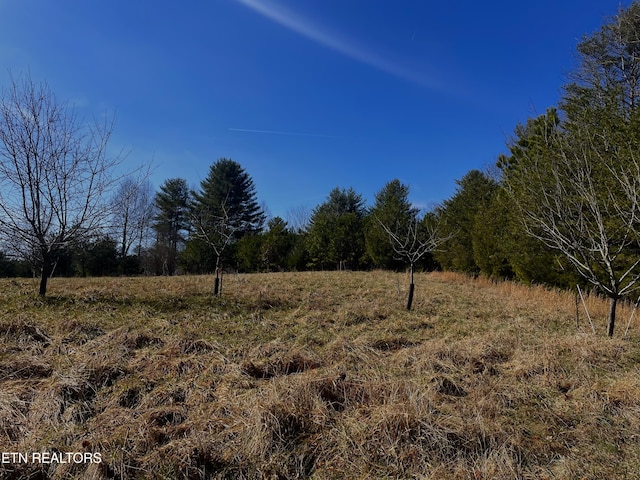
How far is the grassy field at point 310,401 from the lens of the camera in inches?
86.4

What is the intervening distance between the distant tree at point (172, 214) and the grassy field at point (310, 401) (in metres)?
22.6

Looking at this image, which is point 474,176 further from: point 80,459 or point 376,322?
point 80,459

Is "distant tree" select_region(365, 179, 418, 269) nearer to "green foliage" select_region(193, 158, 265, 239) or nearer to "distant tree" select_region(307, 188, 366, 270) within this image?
"distant tree" select_region(307, 188, 366, 270)

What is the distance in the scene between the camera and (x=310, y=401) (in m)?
2.88

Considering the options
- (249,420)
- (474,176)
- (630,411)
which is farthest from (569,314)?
(474,176)

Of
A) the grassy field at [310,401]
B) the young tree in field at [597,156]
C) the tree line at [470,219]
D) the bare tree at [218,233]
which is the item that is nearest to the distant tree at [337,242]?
the tree line at [470,219]

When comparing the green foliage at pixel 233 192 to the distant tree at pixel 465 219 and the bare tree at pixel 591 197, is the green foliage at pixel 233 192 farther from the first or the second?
the bare tree at pixel 591 197

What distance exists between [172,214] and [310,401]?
28714 millimetres

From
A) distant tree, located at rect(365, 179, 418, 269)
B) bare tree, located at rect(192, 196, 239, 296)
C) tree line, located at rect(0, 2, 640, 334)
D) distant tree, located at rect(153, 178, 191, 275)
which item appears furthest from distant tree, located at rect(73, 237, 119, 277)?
distant tree, located at rect(365, 179, 418, 269)

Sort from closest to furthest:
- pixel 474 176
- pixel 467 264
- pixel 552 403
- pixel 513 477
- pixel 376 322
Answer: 1. pixel 513 477
2. pixel 552 403
3. pixel 376 322
4. pixel 467 264
5. pixel 474 176

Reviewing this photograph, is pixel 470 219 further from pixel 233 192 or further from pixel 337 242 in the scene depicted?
pixel 233 192

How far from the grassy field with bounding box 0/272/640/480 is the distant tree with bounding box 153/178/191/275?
74.2 feet

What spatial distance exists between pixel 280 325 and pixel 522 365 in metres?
3.62

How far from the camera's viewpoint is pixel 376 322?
639cm
